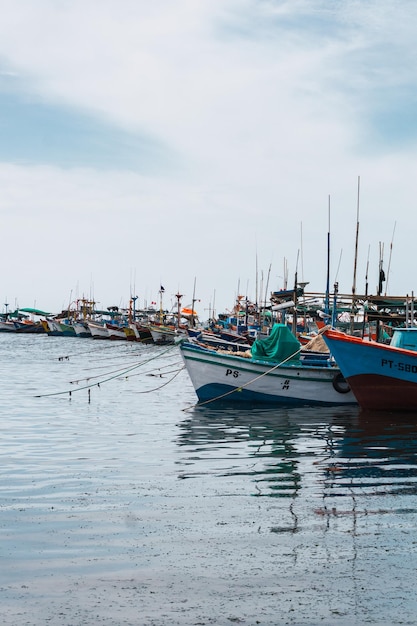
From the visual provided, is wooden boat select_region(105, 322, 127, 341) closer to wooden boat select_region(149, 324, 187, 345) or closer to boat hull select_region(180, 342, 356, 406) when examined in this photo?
wooden boat select_region(149, 324, 187, 345)

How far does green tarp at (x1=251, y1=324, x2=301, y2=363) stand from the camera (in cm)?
2797

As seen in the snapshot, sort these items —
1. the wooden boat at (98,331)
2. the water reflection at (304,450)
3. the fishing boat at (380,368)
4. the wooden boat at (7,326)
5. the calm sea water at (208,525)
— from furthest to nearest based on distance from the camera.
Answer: the wooden boat at (7,326) < the wooden boat at (98,331) < the fishing boat at (380,368) < the water reflection at (304,450) < the calm sea water at (208,525)

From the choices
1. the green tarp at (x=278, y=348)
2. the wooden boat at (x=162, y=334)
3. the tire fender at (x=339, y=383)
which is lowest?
the wooden boat at (x=162, y=334)

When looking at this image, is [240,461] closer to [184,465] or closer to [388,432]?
[184,465]

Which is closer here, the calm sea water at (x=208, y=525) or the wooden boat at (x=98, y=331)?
the calm sea water at (x=208, y=525)

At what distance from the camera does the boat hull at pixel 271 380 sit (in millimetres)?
27844

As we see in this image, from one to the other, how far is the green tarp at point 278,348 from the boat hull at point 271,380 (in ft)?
1.37

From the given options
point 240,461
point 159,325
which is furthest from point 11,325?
point 240,461

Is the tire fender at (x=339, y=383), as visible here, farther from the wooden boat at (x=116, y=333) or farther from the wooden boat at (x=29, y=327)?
the wooden boat at (x=29, y=327)

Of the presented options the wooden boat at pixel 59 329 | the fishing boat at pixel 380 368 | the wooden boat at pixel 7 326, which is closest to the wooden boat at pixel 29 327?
the wooden boat at pixel 7 326

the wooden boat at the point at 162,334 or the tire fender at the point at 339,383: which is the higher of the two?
the tire fender at the point at 339,383

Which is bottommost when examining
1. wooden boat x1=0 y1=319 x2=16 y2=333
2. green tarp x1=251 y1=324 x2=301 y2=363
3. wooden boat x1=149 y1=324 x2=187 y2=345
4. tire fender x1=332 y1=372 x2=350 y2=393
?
wooden boat x1=0 y1=319 x2=16 y2=333

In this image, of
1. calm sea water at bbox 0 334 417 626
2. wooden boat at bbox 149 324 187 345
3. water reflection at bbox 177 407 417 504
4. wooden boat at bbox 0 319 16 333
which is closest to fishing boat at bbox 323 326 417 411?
water reflection at bbox 177 407 417 504

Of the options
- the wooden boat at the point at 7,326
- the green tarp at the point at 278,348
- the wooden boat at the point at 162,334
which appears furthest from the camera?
the wooden boat at the point at 7,326
